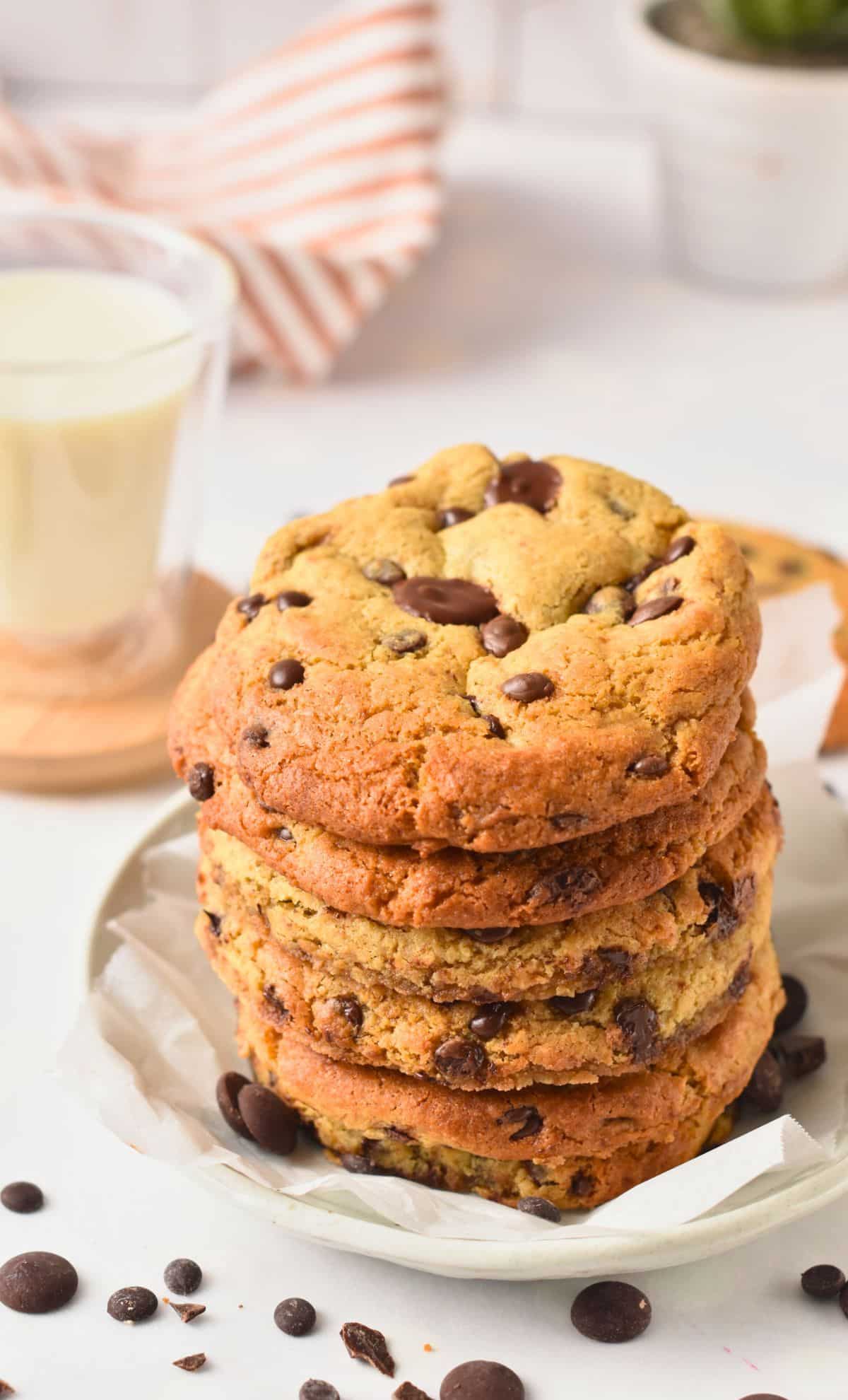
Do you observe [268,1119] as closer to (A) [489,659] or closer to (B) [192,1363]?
(B) [192,1363]

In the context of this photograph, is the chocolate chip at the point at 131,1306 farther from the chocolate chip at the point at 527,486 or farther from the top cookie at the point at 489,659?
the chocolate chip at the point at 527,486

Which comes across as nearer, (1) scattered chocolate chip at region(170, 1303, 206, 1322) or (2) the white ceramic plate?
(2) the white ceramic plate

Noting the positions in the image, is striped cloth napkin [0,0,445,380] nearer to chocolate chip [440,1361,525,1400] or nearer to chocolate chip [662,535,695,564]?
chocolate chip [662,535,695,564]

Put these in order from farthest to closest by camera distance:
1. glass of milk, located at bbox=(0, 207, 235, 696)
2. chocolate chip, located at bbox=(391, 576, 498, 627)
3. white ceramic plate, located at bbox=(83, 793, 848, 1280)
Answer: glass of milk, located at bbox=(0, 207, 235, 696) → chocolate chip, located at bbox=(391, 576, 498, 627) → white ceramic plate, located at bbox=(83, 793, 848, 1280)

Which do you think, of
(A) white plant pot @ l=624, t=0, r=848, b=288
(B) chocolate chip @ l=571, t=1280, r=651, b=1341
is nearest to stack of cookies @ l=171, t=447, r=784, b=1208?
(B) chocolate chip @ l=571, t=1280, r=651, b=1341

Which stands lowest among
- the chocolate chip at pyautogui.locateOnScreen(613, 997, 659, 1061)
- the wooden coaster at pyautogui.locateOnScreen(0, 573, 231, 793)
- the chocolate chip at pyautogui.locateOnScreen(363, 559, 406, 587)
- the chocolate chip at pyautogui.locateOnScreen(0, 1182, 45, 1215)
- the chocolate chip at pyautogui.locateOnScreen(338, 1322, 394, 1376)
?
the wooden coaster at pyautogui.locateOnScreen(0, 573, 231, 793)

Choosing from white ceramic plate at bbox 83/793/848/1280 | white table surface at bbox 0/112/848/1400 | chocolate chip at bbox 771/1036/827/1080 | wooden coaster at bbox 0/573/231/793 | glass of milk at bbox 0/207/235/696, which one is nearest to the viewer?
white ceramic plate at bbox 83/793/848/1280
